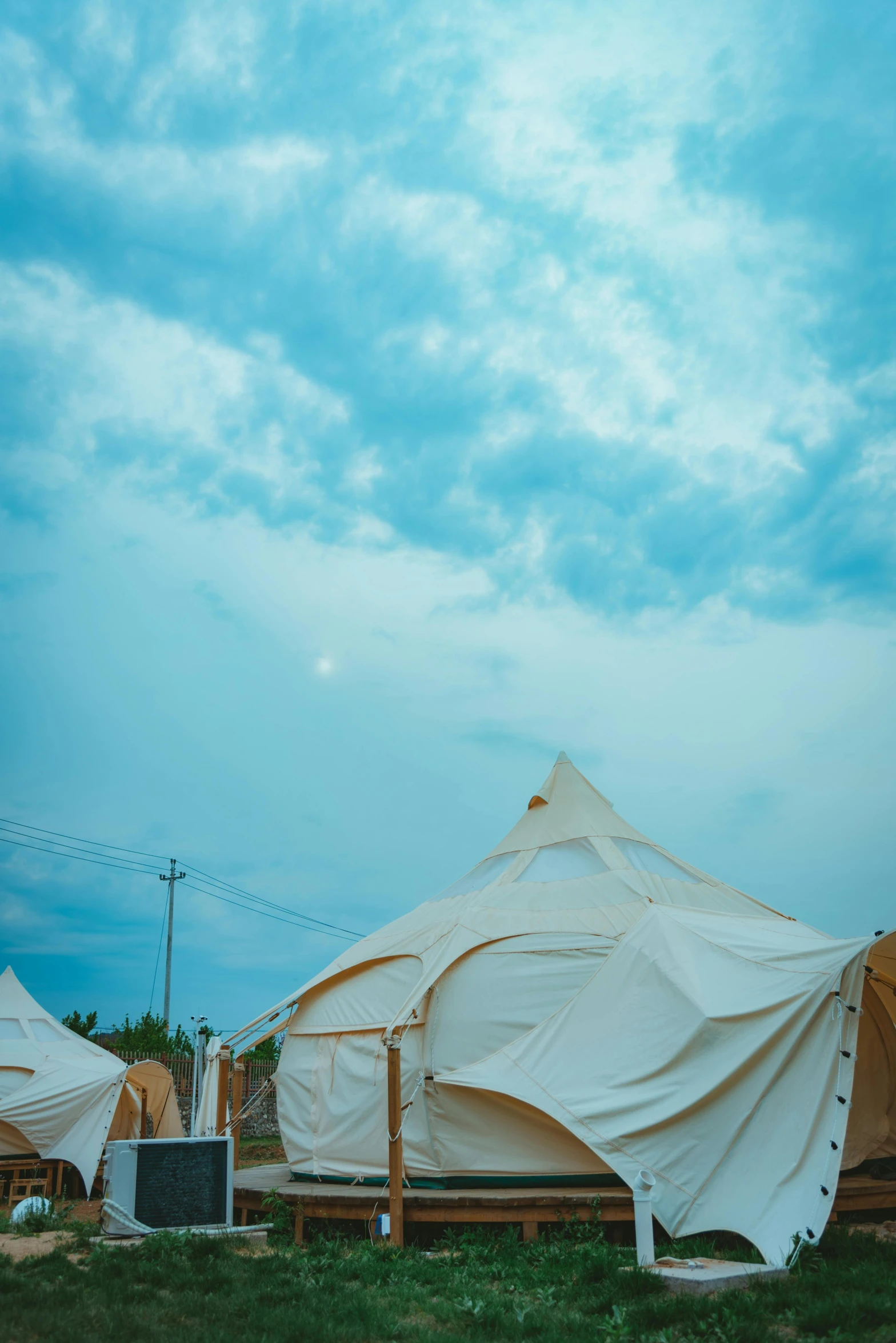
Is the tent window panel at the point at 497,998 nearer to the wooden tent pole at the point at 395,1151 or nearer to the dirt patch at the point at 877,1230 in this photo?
the wooden tent pole at the point at 395,1151

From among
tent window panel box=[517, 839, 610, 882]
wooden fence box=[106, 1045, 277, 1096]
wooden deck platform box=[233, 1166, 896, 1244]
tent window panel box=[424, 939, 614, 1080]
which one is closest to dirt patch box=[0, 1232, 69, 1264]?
wooden deck platform box=[233, 1166, 896, 1244]

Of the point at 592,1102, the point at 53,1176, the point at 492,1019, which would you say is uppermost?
the point at 492,1019

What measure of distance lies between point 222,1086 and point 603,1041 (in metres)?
5.93

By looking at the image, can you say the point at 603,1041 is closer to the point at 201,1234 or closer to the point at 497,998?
the point at 497,998

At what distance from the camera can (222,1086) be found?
475 inches

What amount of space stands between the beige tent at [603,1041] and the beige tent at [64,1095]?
4.03 m

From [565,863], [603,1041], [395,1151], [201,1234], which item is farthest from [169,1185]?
[565,863]

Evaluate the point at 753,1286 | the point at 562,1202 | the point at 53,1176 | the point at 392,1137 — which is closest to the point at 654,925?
the point at 562,1202

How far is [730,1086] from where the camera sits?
24.6 feet

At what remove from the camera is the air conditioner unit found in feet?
27.1

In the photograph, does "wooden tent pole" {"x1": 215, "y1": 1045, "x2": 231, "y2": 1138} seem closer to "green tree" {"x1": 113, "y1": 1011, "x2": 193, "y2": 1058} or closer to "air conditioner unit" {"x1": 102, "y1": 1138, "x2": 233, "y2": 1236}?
"air conditioner unit" {"x1": 102, "y1": 1138, "x2": 233, "y2": 1236}

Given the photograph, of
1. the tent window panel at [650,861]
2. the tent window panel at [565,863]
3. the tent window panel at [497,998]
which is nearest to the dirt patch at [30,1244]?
the tent window panel at [497,998]

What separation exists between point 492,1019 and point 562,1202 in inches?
75.9

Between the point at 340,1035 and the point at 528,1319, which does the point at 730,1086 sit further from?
the point at 340,1035
